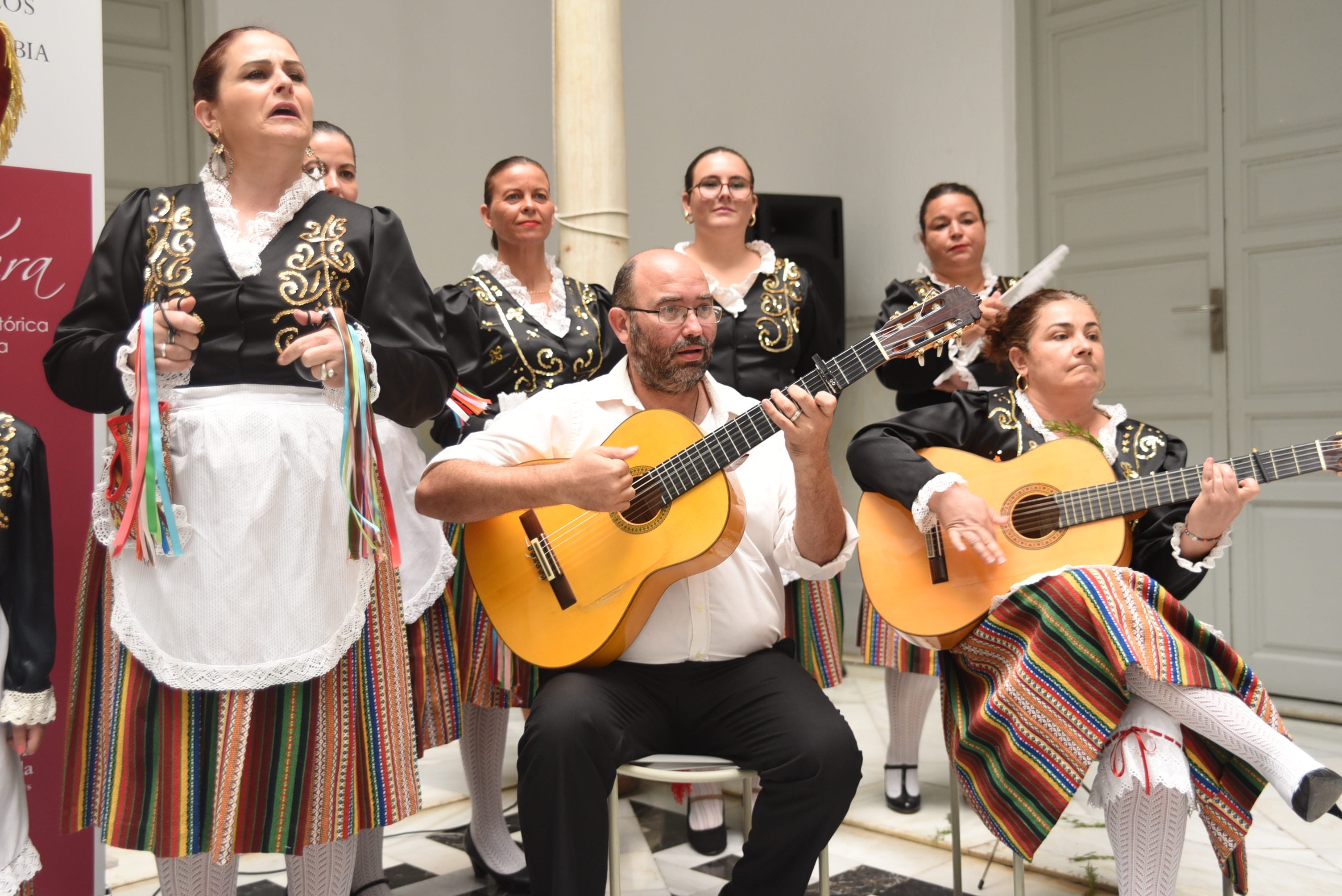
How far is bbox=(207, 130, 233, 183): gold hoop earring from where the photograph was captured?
202cm

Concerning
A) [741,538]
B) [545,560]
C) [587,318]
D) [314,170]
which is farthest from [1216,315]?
[314,170]

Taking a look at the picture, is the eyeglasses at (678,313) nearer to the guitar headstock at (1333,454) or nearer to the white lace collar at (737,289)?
the white lace collar at (737,289)

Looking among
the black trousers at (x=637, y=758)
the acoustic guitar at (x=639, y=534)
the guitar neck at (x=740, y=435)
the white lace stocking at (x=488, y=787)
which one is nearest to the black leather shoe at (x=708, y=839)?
the white lace stocking at (x=488, y=787)

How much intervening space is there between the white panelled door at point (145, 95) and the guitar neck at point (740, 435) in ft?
14.0

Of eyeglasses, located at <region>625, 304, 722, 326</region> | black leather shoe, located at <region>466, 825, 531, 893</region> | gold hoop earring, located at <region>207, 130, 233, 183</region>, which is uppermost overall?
gold hoop earring, located at <region>207, 130, 233, 183</region>

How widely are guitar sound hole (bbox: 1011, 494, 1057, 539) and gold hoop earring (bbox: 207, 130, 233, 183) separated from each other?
1.69 metres

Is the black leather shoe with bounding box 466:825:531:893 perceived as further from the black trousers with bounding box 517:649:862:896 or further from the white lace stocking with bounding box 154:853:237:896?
the white lace stocking with bounding box 154:853:237:896

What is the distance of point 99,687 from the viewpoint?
6.33ft

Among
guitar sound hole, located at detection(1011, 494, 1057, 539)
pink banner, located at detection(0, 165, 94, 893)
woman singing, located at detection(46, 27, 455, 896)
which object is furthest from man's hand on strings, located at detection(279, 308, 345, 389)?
guitar sound hole, located at detection(1011, 494, 1057, 539)

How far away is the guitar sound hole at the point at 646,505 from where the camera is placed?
2.23 m

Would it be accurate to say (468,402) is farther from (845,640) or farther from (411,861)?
(845,640)

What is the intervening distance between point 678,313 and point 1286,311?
326 cm

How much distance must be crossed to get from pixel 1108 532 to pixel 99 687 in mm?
1917

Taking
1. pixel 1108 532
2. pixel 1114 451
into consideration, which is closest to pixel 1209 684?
pixel 1108 532
